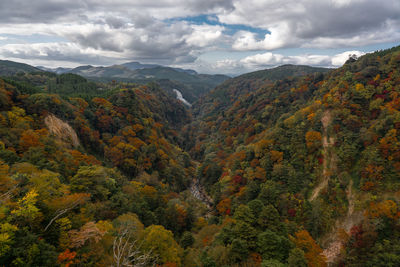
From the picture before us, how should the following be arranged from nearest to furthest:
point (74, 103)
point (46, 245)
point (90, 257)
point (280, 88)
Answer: point (46, 245) → point (90, 257) → point (74, 103) → point (280, 88)

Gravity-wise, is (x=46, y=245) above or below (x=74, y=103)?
below

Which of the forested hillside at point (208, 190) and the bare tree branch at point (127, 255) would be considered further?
the forested hillside at point (208, 190)

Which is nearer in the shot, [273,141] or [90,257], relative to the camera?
[90,257]

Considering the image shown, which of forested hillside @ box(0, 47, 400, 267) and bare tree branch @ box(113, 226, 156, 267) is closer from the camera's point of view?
bare tree branch @ box(113, 226, 156, 267)

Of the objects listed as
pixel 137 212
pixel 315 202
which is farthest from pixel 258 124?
pixel 137 212

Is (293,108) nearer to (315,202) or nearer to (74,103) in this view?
(315,202)

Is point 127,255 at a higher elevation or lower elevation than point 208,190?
higher

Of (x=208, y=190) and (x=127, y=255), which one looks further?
(x=208, y=190)

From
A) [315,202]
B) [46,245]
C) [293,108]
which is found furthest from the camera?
[293,108]
